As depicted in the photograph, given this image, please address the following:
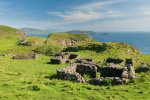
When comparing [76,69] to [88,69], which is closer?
[88,69]

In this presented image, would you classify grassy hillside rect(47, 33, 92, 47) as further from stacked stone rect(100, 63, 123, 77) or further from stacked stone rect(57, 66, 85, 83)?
stacked stone rect(57, 66, 85, 83)

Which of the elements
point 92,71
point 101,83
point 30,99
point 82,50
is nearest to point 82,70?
point 92,71

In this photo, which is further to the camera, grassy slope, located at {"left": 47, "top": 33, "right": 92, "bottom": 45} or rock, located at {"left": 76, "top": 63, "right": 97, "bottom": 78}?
grassy slope, located at {"left": 47, "top": 33, "right": 92, "bottom": 45}

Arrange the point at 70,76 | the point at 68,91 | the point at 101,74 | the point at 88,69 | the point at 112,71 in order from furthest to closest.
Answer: the point at 101,74 < the point at 88,69 < the point at 112,71 < the point at 70,76 < the point at 68,91

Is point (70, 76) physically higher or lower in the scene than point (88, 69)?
lower

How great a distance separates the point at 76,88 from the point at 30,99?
5582 mm

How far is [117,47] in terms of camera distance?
8688 centimetres

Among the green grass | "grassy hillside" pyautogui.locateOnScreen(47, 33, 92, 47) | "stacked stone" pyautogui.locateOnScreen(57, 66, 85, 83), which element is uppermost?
"grassy hillside" pyautogui.locateOnScreen(47, 33, 92, 47)

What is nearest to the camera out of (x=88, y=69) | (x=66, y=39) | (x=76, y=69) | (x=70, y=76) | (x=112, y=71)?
(x=70, y=76)

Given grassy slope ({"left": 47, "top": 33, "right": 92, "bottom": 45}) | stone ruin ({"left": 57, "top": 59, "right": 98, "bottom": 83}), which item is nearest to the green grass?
stone ruin ({"left": 57, "top": 59, "right": 98, "bottom": 83})

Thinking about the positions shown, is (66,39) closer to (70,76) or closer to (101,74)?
(101,74)

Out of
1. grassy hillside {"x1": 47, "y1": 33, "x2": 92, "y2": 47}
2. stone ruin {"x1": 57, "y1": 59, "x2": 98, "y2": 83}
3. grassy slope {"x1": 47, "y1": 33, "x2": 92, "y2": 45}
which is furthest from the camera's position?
grassy slope {"x1": 47, "y1": 33, "x2": 92, "y2": 45}

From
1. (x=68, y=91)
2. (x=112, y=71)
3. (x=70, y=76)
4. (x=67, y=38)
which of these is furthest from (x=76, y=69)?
(x=67, y=38)

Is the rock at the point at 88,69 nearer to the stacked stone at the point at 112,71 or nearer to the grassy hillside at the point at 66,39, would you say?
the stacked stone at the point at 112,71
